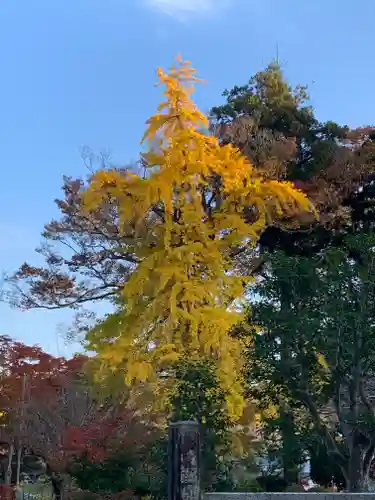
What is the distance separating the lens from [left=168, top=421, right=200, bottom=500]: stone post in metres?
5.88

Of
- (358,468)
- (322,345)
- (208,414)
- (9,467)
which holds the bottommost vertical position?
(9,467)

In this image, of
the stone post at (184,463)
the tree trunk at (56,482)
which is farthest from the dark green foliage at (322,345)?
the tree trunk at (56,482)

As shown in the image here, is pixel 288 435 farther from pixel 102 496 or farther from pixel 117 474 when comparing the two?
pixel 102 496

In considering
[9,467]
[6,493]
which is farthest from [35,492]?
[6,493]

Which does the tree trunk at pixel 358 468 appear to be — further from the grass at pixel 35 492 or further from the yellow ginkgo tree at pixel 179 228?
the grass at pixel 35 492

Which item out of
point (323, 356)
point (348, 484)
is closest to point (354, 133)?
point (323, 356)

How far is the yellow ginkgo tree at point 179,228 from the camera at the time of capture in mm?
12047

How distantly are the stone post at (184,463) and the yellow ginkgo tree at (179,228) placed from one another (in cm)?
547

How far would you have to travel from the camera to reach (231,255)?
13.9m

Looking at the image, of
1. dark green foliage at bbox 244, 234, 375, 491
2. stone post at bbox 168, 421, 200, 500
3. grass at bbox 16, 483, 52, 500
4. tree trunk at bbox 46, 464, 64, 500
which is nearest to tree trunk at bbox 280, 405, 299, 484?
dark green foliage at bbox 244, 234, 375, 491

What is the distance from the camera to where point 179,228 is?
1243cm

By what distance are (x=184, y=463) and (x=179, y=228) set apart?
697cm

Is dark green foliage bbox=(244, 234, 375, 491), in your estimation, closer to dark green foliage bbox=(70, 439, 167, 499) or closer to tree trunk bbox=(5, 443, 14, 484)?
dark green foliage bbox=(70, 439, 167, 499)

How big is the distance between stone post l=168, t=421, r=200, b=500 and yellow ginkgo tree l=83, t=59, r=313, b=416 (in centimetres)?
547
